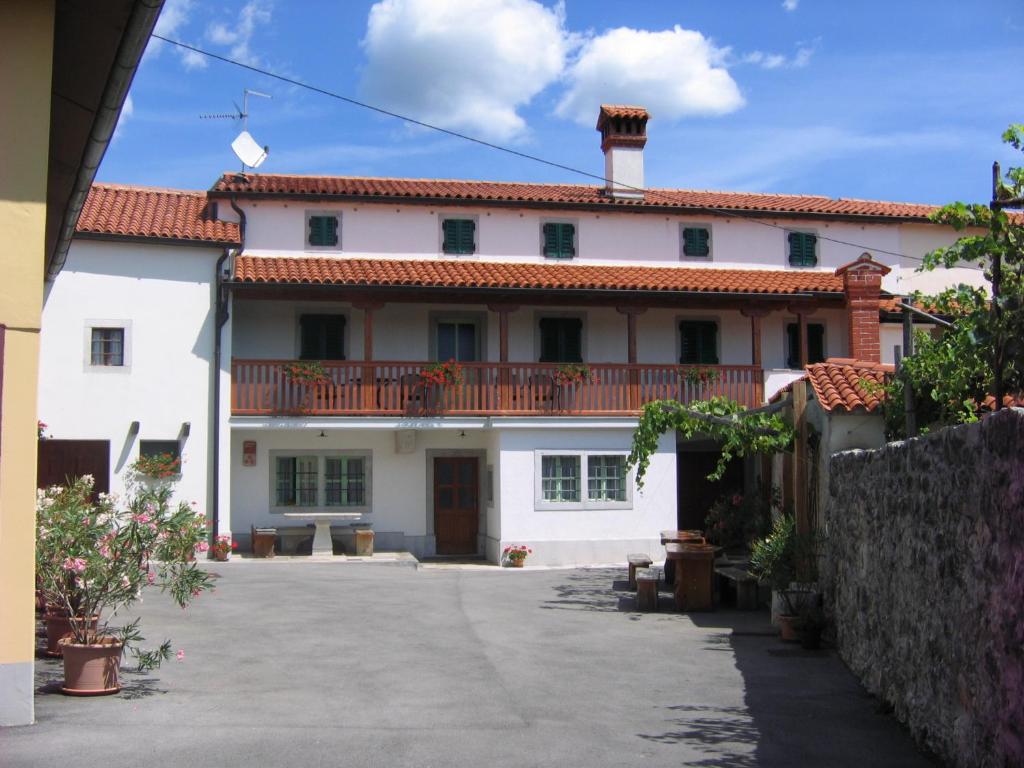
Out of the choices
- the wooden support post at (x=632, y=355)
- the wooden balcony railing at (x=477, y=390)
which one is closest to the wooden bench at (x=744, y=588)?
the wooden balcony railing at (x=477, y=390)

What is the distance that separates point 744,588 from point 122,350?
12.3 meters

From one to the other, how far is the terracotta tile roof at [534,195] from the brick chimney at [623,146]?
17.6 inches

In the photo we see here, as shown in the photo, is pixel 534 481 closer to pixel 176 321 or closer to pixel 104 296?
pixel 176 321

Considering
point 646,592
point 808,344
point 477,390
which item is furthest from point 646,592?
point 808,344

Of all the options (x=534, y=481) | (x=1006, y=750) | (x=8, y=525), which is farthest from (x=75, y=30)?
(x=534, y=481)

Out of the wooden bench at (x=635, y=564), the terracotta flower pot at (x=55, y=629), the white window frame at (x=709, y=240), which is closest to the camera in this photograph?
the terracotta flower pot at (x=55, y=629)

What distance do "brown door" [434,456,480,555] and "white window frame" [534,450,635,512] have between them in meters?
2.07

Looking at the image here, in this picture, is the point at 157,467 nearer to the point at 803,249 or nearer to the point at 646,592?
the point at 646,592

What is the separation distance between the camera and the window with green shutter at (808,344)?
25.0 m

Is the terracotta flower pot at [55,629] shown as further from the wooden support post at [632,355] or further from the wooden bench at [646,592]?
the wooden support post at [632,355]

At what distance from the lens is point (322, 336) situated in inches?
920

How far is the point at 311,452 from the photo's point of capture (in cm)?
2262

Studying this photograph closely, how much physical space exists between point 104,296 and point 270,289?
9.89 ft

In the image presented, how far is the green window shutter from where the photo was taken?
78.3 ft
